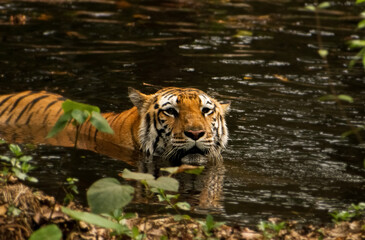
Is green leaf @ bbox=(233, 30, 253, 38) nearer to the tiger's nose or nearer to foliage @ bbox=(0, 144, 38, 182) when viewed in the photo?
the tiger's nose

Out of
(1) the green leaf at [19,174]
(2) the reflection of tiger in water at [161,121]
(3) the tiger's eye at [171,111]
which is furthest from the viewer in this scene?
(3) the tiger's eye at [171,111]

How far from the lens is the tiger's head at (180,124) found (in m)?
5.70

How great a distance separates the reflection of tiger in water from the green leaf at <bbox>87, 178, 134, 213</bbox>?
250 centimetres

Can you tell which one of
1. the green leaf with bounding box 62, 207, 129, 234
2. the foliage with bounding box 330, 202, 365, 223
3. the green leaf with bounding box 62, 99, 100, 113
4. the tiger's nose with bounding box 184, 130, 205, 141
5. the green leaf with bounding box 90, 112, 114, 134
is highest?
the green leaf with bounding box 62, 99, 100, 113

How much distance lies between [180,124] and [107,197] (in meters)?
2.71

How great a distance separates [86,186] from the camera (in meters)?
5.06

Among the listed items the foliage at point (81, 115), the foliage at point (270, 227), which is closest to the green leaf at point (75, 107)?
the foliage at point (81, 115)

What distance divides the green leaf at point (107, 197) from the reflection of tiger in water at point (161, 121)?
250 centimetres

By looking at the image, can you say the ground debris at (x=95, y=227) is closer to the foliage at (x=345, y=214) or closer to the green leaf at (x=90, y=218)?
the foliage at (x=345, y=214)

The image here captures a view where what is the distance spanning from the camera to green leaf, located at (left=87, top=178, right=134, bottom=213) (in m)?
3.06

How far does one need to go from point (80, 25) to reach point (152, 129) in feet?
17.3

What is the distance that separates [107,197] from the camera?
122 inches

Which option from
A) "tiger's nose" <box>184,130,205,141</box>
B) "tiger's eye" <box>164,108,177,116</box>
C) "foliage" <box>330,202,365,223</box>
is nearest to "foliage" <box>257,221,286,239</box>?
"foliage" <box>330,202,365,223</box>

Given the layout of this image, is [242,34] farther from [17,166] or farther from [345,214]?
[17,166]
